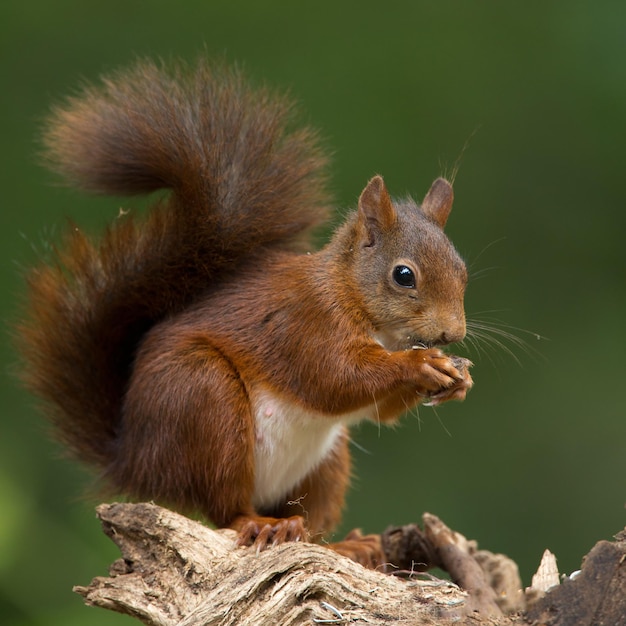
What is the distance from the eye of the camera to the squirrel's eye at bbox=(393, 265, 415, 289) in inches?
85.4

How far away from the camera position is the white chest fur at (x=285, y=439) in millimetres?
2203

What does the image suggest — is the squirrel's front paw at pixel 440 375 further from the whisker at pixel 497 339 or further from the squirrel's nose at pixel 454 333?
the whisker at pixel 497 339

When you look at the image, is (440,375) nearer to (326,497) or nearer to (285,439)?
(285,439)

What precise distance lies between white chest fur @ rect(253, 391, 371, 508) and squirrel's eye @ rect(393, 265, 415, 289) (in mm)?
291

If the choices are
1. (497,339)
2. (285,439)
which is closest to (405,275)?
(285,439)

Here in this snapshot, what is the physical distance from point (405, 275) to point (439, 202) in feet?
1.02

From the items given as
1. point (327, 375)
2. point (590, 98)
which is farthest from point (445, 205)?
point (590, 98)

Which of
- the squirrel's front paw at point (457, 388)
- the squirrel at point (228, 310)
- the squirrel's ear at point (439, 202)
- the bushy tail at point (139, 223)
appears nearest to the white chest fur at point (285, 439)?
the squirrel at point (228, 310)

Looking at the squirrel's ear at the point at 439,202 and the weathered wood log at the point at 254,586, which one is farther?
the squirrel's ear at the point at 439,202

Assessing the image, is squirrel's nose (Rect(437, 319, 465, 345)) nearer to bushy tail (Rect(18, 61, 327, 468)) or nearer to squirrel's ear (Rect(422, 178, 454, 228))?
squirrel's ear (Rect(422, 178, 454, 228))

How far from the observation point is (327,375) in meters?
2.17

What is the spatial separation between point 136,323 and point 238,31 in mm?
1393

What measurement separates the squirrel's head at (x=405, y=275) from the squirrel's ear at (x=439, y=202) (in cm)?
6

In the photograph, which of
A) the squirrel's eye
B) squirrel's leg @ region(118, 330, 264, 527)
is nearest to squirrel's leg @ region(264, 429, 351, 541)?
squirrel's leg @ region(118, 330, 264, 527)
